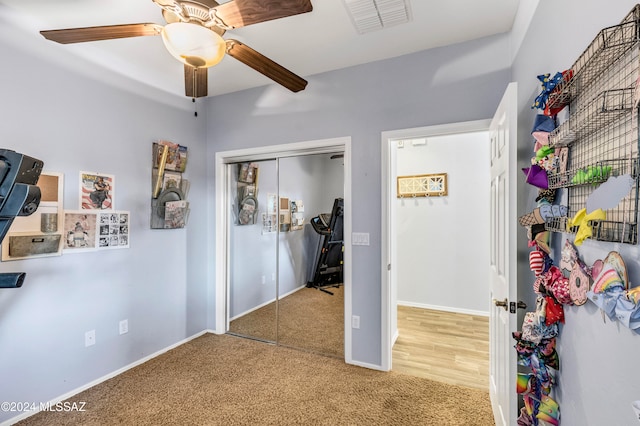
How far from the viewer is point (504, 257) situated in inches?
62.4

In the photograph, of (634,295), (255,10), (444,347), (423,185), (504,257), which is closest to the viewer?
(634,295)

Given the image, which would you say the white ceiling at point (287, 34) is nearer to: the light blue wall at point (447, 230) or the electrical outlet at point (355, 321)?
the light blue wall at point (447, 230)

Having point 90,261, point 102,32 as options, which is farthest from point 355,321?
point 102,32

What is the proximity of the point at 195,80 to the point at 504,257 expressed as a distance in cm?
214

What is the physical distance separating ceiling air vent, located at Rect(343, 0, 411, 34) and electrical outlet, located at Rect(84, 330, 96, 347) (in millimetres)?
3004

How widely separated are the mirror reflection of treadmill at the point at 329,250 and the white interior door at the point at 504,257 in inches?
51.0

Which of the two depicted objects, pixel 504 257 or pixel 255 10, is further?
pixel 504 257

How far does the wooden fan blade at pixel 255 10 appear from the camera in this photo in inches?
48.0

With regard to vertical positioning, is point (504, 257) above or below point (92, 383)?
above

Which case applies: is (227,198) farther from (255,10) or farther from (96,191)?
(255,10)

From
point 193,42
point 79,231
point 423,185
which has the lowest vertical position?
point 79,231

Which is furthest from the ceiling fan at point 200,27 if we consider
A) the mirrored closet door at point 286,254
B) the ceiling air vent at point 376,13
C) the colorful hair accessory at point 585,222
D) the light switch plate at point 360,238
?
the light switch plate at point 360,238

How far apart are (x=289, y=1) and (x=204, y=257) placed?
109 inches

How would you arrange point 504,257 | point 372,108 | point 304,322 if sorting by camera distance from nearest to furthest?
point 504,257, point 372,108, point 304,322
